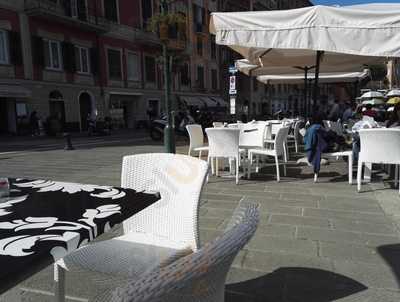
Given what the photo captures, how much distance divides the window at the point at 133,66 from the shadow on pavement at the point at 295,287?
83.4 feet

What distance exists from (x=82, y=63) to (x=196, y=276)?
23.9 m

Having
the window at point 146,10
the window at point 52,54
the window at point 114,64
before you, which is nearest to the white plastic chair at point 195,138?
the window at point 52,54

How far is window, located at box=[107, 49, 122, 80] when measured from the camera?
81.2ft

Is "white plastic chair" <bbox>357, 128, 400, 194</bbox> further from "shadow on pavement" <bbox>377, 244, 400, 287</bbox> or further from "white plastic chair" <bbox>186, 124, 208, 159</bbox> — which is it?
"white plastic chair" <bbox>186, 124, 208, 159</bbox>

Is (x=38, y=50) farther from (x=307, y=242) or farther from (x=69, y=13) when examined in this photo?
(x=307, y=242)

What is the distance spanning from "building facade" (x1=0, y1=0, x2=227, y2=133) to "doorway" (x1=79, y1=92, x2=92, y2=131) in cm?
6

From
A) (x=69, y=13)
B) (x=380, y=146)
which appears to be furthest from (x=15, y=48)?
(x=380, y=146)

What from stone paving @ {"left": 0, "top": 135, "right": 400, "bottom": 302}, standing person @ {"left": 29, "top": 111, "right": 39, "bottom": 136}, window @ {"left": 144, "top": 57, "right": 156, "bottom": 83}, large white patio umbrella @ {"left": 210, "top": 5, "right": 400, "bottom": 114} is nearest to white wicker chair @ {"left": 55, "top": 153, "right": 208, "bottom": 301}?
stone paving @ {"left": 0, "top": 135, "right": 400, "bottom": 302}

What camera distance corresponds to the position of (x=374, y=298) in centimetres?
218

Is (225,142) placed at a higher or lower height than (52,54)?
lower

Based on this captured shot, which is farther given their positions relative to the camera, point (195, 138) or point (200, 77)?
point (200, 77)

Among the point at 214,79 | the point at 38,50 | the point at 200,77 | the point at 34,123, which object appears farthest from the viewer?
the point at 214,79

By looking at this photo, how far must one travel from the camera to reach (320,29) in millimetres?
4355

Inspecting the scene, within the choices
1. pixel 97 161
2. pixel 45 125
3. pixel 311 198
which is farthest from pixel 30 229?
pixel 45 125
